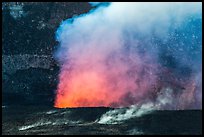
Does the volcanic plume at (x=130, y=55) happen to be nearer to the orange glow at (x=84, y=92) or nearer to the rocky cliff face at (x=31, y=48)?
the orange glow at (x=84, y=92)

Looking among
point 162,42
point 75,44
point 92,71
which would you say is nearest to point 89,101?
point 92,71

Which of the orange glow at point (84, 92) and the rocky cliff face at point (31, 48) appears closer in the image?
the orange glow at point (84, 92)

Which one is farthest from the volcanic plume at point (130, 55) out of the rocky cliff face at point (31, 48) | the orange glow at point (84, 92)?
the rocky cliff face at point (31, 48)

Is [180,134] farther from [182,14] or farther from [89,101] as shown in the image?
[182,14]

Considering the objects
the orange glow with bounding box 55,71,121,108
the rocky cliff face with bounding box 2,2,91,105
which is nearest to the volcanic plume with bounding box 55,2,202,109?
the orange glow with bounding box 55,71,121,108

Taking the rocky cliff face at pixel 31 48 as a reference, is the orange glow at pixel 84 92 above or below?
below

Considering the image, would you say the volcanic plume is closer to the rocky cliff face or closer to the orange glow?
the orange glow
